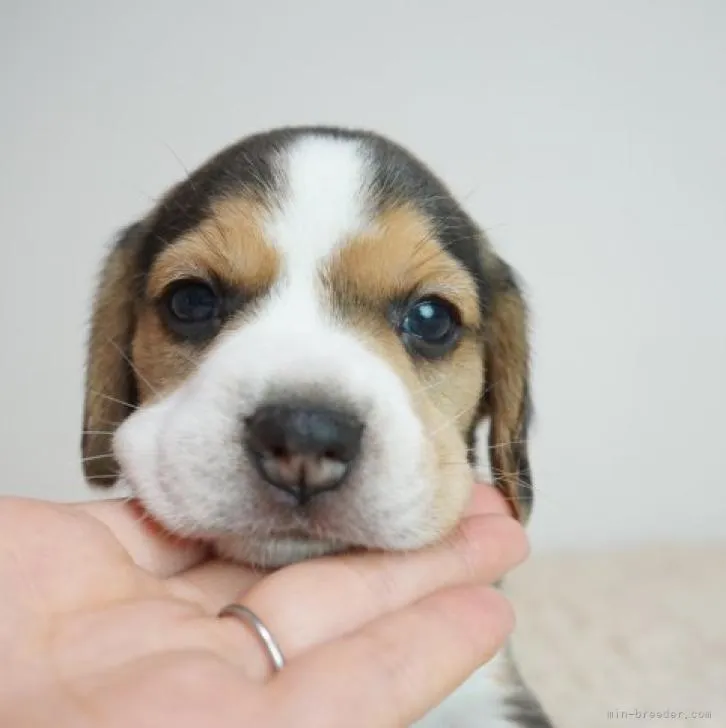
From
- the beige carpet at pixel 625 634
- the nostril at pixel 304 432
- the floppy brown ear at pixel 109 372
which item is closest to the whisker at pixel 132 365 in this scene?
the floppy brown ear at pixel 109 372

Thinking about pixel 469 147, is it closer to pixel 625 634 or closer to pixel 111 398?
pixel 625 634

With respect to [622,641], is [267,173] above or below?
above

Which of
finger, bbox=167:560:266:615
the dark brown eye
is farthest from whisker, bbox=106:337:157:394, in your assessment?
finger, bbox=167:560:266:615

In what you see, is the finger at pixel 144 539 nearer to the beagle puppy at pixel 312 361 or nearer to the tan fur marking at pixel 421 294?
the beagle puppy at pixel 312 361

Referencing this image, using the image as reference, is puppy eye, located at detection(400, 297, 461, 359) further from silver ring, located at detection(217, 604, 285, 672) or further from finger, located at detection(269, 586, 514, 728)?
silver ring, located at detection(217, 604, 285, 672)

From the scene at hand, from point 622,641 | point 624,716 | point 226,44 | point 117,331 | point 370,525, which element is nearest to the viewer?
point 370,525

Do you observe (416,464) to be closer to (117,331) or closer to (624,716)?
(117,331)

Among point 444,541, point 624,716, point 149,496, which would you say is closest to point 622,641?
point 624,716
